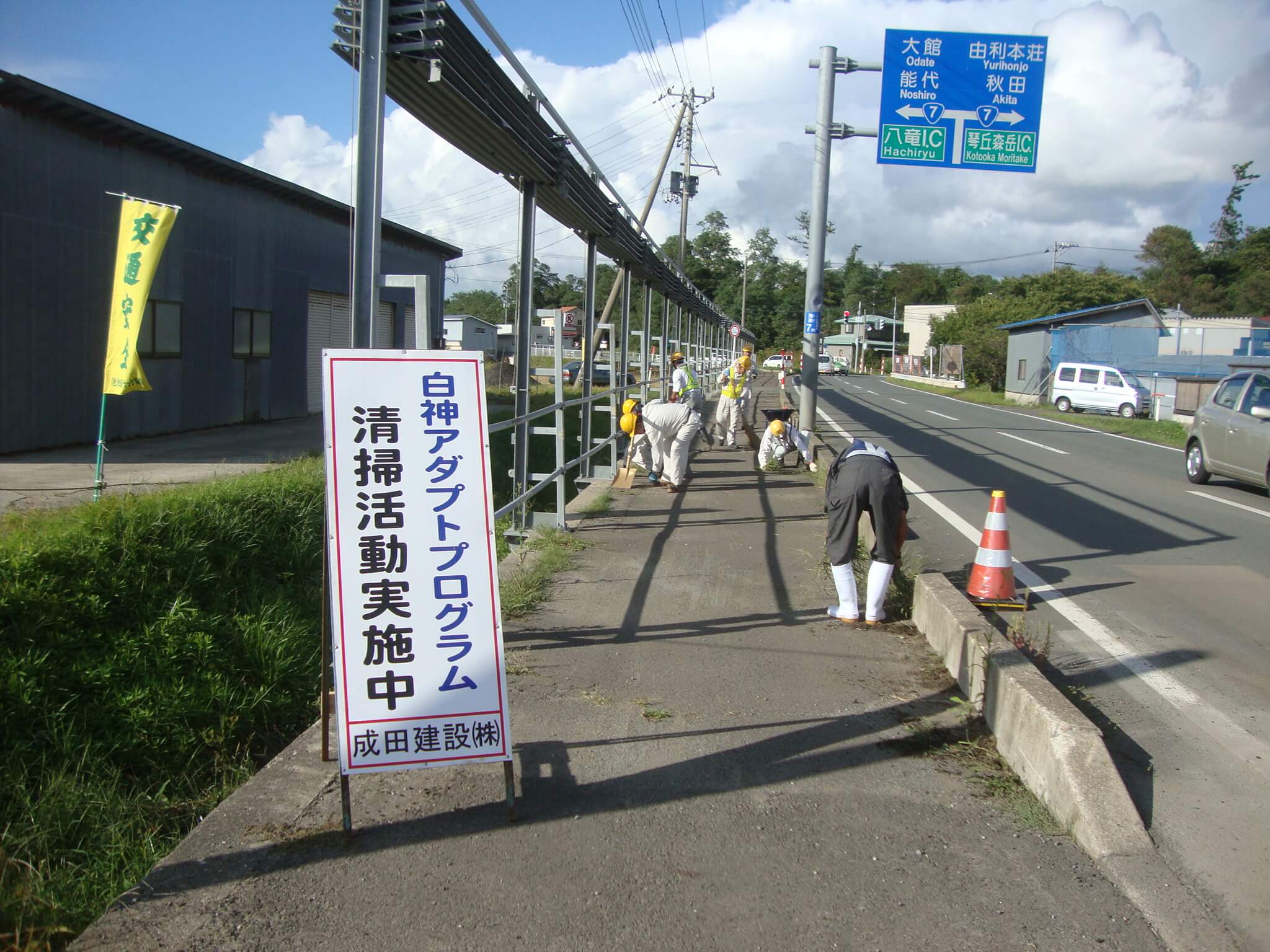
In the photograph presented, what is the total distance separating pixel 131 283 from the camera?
9.54 meters

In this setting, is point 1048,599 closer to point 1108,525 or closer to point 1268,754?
point 1268,754

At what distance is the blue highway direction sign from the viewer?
47.2ft

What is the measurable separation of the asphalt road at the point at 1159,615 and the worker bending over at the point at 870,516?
0.90 m

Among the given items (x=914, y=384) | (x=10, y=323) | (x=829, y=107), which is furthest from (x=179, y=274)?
(x=914, y=384)

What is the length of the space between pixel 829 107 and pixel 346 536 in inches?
534

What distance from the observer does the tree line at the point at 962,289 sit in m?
57.1

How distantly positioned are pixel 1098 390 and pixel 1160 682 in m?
29.9

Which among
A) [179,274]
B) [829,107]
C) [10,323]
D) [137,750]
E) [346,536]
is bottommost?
[137,750]

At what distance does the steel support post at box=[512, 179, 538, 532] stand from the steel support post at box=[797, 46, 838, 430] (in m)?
7.41

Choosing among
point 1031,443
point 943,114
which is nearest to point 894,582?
point 943,114

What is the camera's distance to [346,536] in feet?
11.5

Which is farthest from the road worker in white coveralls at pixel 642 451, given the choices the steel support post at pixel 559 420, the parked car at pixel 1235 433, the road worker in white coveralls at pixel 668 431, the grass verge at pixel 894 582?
the parked car at pixel 1235 433

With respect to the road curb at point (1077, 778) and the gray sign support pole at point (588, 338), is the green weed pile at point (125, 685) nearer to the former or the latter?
the road curb at point (1077, 778)

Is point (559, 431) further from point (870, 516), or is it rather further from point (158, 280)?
point (158, 280)
